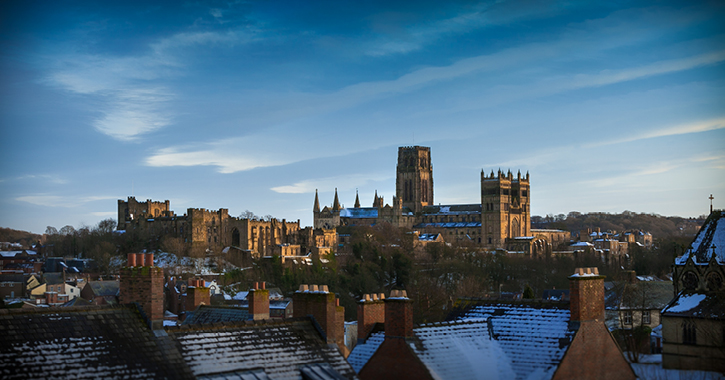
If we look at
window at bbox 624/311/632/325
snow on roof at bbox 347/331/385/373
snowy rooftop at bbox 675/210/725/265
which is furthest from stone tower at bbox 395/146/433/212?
snow on roof at bbox 347/331/385/373

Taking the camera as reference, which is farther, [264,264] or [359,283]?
[264,264]

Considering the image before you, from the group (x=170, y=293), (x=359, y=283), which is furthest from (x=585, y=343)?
(x=359, y=283)

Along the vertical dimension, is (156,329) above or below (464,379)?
above

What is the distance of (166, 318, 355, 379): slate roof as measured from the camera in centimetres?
1504

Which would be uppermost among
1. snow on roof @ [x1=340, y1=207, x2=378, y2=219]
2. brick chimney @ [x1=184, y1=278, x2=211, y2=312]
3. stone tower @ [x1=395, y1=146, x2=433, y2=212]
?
stone tower @ [x1=395, y1=146, x2=433, y2=212]

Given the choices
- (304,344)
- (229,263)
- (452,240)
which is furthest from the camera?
(452,240)

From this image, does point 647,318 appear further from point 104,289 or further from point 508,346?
point 104,289

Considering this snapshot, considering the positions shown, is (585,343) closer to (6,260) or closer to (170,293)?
(170,293)

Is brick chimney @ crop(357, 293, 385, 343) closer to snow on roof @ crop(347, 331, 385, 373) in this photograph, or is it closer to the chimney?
snow on roof @ crop(347, 331, 385, 373)

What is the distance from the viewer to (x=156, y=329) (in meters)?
15.2

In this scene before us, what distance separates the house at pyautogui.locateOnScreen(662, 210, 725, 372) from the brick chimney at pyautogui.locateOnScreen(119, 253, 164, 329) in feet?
66.1

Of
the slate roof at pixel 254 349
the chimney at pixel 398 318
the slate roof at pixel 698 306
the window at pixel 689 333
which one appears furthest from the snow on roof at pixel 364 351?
the slate roof at pixel 698 306

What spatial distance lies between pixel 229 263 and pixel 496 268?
40087 mm

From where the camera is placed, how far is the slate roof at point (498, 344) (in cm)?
1862
